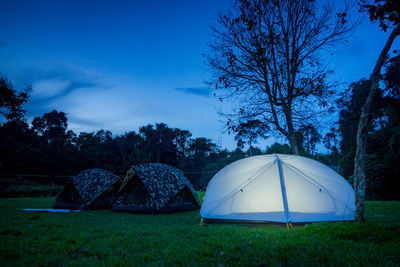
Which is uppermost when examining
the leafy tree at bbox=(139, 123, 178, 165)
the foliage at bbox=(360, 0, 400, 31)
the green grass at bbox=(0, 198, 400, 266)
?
the leafy tree at bbox=(139, 123, 178, 165)

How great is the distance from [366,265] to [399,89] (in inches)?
1242

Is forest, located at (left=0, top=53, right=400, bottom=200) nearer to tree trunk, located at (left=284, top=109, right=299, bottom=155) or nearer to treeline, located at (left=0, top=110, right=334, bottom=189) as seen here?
treeline, located at (left=0, top=110, right=334, bottom=189)

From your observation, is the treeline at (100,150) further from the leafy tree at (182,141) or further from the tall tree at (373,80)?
the tall tree at (373,80)

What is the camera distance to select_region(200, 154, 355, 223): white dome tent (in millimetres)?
5520

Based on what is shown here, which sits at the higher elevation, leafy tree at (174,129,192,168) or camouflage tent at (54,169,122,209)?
leafy tree at (174,129,192,168)

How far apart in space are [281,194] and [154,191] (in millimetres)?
4855

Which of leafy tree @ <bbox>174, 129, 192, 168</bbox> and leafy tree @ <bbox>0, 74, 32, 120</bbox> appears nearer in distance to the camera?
leafy tree @ <bbox>0, 74, 32, 120</bbox>

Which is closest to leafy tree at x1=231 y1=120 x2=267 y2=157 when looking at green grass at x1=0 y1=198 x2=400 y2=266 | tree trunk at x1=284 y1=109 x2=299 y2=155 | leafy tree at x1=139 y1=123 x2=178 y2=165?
tree trunk at x1=284 y1=109 x2=299 y2=155

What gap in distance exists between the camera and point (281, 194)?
225 inches

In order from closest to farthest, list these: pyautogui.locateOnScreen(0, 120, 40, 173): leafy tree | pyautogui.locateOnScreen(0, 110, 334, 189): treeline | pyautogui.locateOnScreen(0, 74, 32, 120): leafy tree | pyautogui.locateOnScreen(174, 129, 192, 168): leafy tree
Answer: pyautogui.locateOnScreen(0, 74, 32, 120): leafy tree → pyautogui.locateOnScreen(0, 120, 40, 173): leafy tree → pyautogui.locateOnScreen(0, 110, 334, 189): treeline → pyautogui.locateOnScreen(174, 129, 192, 168): leafy tree

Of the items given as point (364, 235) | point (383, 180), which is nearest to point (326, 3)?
point (364, 235)

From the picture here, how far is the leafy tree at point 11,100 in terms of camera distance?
14.6 metres

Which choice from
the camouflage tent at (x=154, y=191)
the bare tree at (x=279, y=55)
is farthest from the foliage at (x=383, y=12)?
the camouflage tent at (x=154, y=191)

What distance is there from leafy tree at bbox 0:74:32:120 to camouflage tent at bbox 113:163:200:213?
10.8 m
